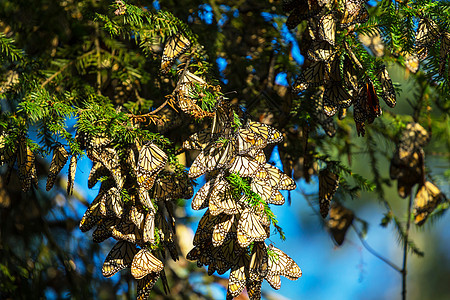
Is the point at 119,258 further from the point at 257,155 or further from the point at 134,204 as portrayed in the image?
the point at 257,155

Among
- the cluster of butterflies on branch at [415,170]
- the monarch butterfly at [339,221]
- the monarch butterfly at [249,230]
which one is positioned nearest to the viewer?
the monarch butterfly at [249,230]

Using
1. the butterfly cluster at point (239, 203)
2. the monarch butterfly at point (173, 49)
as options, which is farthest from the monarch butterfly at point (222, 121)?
the monarch butterfly at point (173, 49)

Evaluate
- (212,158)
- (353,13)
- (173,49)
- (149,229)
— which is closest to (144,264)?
(149,229)

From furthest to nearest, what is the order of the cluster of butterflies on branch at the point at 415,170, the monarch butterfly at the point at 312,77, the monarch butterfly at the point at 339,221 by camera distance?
the monarch butterfly at the point at 339,221
the cluster of butterflies on branch at the point at 415,170
the monarch butterfly at the point at 312,77

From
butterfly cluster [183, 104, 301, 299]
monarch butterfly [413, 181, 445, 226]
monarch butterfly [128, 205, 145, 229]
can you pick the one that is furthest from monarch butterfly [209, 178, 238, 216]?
monarch butterfly [413, 181, 445, 226]

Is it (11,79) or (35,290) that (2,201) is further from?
(11,79)

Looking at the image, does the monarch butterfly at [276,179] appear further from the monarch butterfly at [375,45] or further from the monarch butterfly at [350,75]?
the monarch butterfly at [375,45]

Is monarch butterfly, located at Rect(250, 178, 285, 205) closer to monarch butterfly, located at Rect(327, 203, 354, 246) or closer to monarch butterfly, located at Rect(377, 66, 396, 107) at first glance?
monarch butterfly, located at Rect(377, 66, 396, 107)

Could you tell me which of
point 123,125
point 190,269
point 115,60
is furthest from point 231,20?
point 190,269
